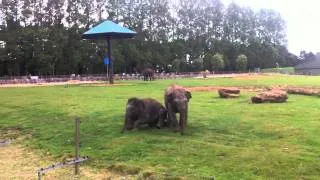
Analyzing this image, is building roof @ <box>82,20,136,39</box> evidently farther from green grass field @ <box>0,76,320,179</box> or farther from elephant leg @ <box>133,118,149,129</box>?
elephant leg @ <box>133,118,149,129</box>

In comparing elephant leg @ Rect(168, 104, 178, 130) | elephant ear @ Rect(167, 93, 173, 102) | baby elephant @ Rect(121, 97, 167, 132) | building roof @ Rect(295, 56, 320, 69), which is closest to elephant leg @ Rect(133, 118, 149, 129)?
baby elephant @ Rect(121, 97, 167, 132)

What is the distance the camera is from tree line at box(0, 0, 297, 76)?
204ft

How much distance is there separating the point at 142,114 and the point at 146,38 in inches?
2513

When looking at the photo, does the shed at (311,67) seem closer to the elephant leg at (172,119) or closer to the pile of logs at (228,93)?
the pile of logs at (228,93)

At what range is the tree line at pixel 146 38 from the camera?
6206 cm

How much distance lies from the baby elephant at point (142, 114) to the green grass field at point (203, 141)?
0.40 m

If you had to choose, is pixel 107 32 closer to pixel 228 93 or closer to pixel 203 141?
pixel 228 93

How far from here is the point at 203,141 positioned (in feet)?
40.5

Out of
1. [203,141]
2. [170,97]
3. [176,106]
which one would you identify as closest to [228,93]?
[170,97]

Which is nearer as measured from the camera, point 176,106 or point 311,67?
point 176,106

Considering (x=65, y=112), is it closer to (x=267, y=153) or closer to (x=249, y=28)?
(x=267, y=153)

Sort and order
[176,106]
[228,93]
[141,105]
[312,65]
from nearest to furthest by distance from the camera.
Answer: [176,106] → [141,105] → [228,93] → [312,65]

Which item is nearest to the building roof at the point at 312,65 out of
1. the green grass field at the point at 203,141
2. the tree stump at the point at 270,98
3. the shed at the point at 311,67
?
the shed at the point at 311,67

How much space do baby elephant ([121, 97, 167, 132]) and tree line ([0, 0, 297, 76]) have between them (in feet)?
156
